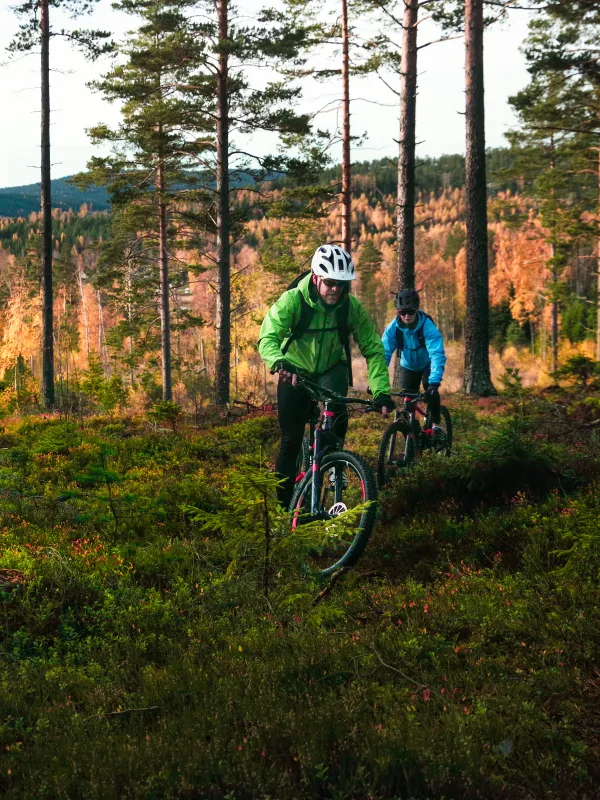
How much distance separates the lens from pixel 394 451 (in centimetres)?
821

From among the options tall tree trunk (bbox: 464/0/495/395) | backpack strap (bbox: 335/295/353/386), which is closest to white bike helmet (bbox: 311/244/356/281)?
backpack strap (bbox: 335/295/353/386)

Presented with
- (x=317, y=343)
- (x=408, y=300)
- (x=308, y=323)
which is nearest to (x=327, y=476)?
(x=317, y=343)

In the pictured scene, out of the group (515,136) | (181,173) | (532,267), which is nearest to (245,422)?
(181,173)

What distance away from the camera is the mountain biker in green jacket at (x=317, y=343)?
545cm

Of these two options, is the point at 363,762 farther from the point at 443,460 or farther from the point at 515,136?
the point at 515,136

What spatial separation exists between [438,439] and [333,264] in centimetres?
398

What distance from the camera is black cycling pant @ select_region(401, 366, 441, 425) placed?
848 centimetres

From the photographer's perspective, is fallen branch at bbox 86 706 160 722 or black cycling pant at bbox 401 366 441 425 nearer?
fallen branch at bbox 86 706 160 722

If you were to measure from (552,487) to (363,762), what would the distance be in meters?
3.72

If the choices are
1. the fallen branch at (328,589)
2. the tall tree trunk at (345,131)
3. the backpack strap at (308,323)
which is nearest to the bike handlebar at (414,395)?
the backpack strap at (308,323)

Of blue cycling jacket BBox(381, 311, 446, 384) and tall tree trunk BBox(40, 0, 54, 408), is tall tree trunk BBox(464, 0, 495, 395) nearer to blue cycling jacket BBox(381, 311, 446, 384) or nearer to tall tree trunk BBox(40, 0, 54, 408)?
blue cycling jacket BBox(381, 311, 446, 384)

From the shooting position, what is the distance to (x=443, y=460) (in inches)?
252

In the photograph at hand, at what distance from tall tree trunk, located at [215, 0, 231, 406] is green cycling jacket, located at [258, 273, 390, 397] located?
13509 mm

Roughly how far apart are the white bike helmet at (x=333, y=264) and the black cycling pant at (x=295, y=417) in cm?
95
